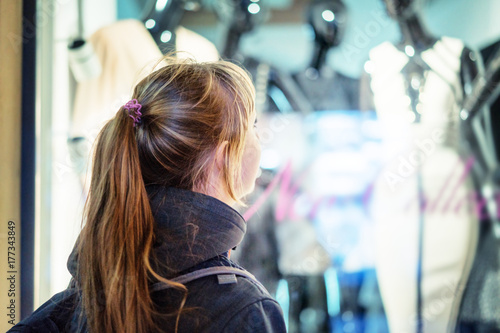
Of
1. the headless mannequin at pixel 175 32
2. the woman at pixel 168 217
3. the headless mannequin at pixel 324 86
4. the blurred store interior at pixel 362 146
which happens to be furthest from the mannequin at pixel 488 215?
the woman at pixel 168 217

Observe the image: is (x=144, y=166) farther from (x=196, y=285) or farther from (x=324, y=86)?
(x=324, y=86)

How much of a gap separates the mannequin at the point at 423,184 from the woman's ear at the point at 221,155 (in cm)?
107

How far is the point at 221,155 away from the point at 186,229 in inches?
4.5

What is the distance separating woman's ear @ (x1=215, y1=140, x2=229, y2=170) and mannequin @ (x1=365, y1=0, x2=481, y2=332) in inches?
42.3

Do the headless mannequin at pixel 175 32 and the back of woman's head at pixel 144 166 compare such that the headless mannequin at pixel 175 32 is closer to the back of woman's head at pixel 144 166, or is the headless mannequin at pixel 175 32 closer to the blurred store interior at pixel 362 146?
the blurred store interior at pixel 362 146

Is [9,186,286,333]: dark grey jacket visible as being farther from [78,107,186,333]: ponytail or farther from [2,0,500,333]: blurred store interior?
[2,0,500,333]: blurred store interior

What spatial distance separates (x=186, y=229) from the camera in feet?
1.81

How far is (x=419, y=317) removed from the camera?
5.17 ft

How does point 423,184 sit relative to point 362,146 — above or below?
below

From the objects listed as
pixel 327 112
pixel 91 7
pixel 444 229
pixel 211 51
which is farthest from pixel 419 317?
pixel 91 7

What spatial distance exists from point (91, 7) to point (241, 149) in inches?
43.8

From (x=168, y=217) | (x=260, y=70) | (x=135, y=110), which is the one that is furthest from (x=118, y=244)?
(x=260, y=70)

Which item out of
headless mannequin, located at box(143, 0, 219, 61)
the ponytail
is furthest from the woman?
headless mannequin, located at box(143, 0, 219, 61)

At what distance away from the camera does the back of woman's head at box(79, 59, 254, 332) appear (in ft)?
1.76
